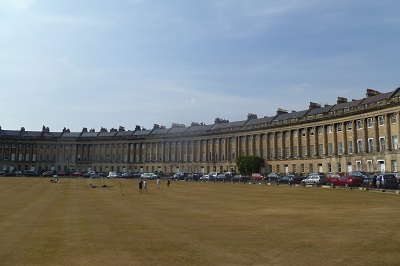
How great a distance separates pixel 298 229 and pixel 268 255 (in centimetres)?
527

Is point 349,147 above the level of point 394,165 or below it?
above

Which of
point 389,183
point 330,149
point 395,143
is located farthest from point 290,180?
point 330,149

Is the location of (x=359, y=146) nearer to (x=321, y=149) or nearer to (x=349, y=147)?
(x=349, y=147)

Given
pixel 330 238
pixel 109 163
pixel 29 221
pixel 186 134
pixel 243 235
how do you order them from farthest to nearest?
pixel 109 163, pixel 186 134, pixel 29 221, pixel 243 235, pixel 330 238

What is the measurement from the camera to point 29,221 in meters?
21.9

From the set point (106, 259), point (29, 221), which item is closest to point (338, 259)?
point (106, 259)

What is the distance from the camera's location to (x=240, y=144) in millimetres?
108688

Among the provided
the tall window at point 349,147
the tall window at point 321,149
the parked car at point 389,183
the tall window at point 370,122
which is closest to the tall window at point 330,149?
the tall window at point 321,149

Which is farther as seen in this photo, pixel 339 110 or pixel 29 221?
pixel 339 110

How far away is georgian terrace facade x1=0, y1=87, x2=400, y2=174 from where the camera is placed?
71875 millimetres

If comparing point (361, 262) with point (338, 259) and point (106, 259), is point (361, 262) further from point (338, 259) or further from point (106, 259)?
point (106, 259)

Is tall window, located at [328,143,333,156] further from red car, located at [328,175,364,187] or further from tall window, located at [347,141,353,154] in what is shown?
red car, located at [328,175,364,187]

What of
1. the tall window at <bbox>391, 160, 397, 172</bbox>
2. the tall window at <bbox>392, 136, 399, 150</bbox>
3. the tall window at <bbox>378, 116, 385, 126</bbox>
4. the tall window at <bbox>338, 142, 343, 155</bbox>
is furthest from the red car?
the tall window at <bbox>338, 142, 343, 155</bbox>

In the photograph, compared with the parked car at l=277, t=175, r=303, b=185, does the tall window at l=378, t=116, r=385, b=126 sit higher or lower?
higher
